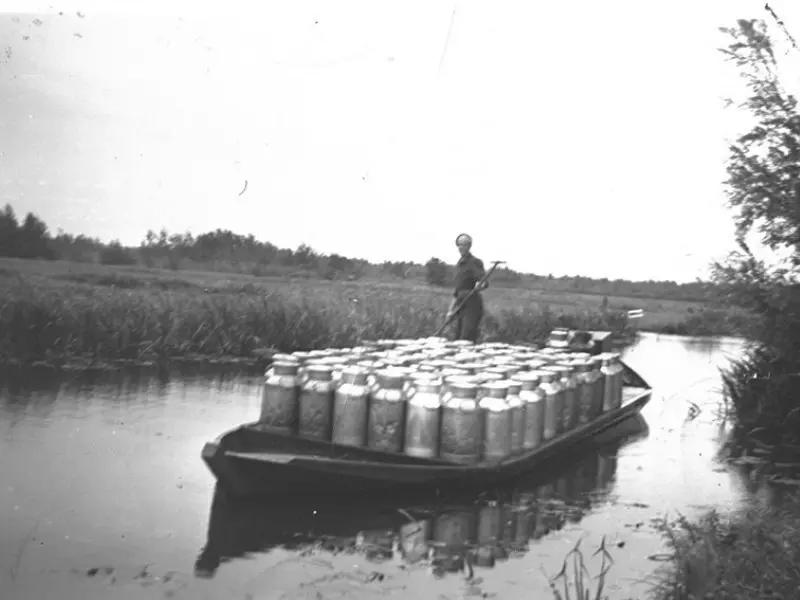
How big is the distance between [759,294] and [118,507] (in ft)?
21.2

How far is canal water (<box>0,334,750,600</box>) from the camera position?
4.20 meters

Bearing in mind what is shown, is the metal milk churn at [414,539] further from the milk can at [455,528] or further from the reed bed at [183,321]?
the reed bed at [183,321]

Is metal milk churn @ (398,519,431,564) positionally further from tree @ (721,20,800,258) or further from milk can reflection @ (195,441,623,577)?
tree @ (721,20,800,258)

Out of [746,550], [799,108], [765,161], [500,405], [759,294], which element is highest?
[799,108]

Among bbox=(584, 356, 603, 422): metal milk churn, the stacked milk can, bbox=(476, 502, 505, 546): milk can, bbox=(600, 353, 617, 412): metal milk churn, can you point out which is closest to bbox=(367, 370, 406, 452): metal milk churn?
the stacked milk can

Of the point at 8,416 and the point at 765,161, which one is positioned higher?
the point at 765,161

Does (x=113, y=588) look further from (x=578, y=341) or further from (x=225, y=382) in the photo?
(x=225, y=382)

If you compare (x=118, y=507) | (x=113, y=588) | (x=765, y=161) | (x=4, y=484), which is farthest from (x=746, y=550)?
(x=765, y=161)

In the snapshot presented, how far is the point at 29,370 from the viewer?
1034 centimetres

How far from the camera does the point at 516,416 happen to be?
19.8ft

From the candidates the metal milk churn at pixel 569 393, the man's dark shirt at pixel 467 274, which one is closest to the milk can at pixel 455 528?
the metal milk churn at pixel 569 393

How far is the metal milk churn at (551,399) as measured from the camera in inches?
259

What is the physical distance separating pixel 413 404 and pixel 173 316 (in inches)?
325

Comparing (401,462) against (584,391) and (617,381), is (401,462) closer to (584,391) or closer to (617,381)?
(584,391)
